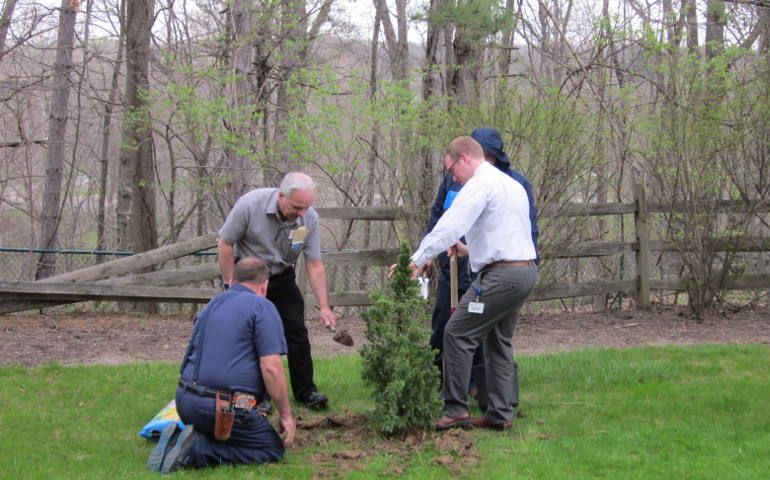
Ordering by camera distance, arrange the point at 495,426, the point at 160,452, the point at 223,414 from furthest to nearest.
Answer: the point at 495,426 < the point at 160,452 < the point at 223,414

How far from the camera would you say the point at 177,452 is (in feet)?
13.7

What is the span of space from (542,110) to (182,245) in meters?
4.64

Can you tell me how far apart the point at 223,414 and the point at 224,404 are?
2.1 inches

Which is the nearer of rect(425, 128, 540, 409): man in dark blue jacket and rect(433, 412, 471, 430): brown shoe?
rect(433, 412, 471, 430): brown shoe

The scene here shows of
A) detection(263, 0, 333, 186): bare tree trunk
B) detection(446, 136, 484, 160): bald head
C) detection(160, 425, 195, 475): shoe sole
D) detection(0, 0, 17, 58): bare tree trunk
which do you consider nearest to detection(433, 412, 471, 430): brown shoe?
detection(160, 425, 195, 475): shoe sole

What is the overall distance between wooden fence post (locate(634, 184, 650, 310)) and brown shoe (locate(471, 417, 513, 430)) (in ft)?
18.8

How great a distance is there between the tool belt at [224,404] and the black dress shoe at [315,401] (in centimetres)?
152

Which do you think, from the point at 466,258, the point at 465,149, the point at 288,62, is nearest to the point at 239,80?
the point at 288,62

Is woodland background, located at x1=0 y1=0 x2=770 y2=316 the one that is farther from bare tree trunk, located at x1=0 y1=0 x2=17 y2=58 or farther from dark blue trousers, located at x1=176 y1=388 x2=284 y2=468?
dark blue trousers, located at x1=176 y1=388 x2=284 y2=468

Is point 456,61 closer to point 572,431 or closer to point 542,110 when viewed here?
point 542,110

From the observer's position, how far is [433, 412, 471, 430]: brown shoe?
4887 millimetres

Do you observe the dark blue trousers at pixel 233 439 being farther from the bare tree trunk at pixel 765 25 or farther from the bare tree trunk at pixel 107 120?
the bare tree trunk at pixel 765 25

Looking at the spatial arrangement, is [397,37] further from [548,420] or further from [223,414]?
[223,414]

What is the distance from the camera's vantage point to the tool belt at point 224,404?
4.05 metres
